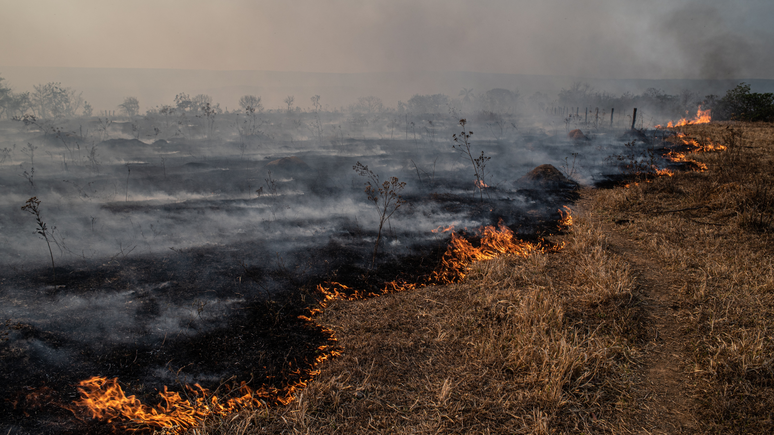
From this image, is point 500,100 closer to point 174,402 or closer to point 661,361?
point 661,361

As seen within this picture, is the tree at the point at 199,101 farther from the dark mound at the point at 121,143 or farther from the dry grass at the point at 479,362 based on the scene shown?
the dry grass at the point at 479,362

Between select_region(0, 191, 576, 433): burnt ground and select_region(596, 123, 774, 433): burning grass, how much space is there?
3.66m

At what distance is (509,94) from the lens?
64062mm

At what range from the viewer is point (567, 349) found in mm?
3750

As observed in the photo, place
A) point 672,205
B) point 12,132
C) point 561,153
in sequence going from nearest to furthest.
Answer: point 672,205, point 561,153, point 12,132

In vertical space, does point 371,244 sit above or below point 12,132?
below

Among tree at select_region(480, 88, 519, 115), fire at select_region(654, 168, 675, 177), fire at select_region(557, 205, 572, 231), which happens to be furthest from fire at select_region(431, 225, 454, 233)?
tree at select_region(480, 88, 519, 115)

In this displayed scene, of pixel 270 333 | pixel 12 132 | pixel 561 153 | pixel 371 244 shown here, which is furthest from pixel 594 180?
pixel 12 132

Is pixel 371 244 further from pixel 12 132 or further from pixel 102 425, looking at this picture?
pixel 12 132

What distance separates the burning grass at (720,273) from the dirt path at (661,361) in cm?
8

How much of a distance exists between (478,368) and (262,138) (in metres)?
22.7

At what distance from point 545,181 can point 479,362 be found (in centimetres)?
969

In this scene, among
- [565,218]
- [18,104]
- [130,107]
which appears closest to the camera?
[565,218]

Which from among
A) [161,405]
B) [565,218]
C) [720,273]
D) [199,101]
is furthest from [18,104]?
[720,273]
